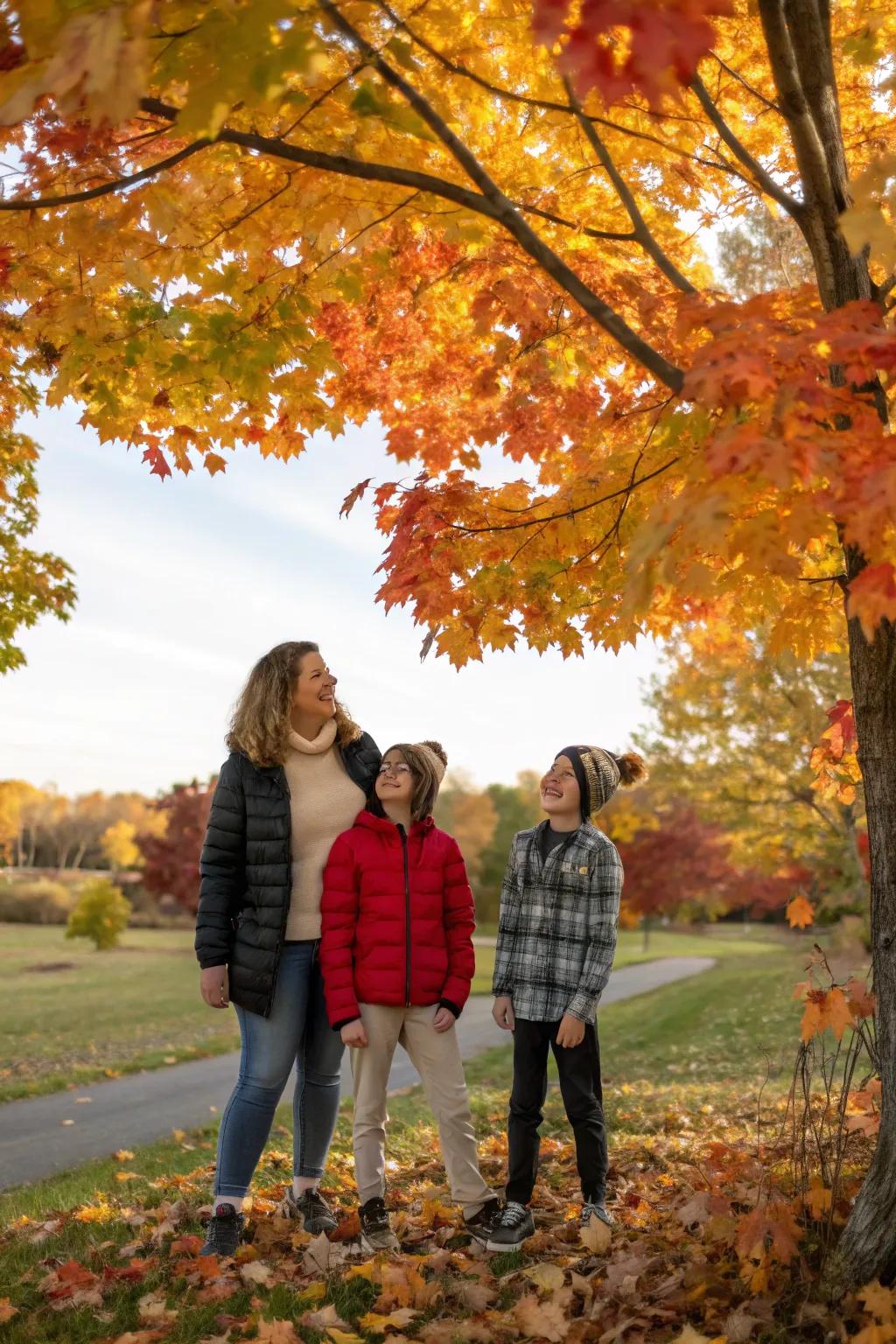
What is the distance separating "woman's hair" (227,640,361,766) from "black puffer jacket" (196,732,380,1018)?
0.09 m

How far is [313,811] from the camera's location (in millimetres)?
4137

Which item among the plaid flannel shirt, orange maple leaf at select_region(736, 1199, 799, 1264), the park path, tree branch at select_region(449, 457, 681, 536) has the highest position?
tree branch at select_region(449, 457, 681, 536)

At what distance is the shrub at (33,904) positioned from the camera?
127ft

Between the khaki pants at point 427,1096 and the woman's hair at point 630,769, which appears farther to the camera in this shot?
the woman's hair at point 630,769

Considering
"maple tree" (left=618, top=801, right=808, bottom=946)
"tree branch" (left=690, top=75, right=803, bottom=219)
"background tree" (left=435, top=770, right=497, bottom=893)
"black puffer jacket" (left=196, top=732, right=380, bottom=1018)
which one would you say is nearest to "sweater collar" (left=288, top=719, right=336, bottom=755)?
"black puffer jacket" (left=196, top=732, right=380, bottom=1018)

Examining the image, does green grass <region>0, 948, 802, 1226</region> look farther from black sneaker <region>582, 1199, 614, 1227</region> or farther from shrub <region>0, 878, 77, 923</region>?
shrub <region>0, 878, 77, 923</region>

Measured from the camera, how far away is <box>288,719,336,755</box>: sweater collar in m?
4.17

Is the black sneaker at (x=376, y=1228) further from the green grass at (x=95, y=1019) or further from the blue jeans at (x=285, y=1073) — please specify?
the green grass at (x=95, y=1019)

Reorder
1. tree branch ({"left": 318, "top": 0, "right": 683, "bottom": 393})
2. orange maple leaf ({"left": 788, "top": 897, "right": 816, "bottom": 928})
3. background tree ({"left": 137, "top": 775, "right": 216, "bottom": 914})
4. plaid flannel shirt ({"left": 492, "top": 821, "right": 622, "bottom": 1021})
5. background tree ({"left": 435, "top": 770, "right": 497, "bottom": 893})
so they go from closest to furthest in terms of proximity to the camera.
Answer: tree branch ({"left": 318, "top": 0, "right": 683, "bottom": 393}), plaid flannel shirt ({"left": 492, "top": 821, "right": 622, "bottom": 1021}), orange maple leaf ({"left": 788, "top": 897, "right": 816, "bottom": 928}), background tree ({"left": 137, "top": 775, "right": 216, "bottom": 914}), background tree ({"left": 435, "top": 770, "right": 497, "bottom": 893})

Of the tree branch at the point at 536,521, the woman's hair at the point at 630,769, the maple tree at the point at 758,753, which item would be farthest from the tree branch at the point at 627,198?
the maple tree at the point at 758,753

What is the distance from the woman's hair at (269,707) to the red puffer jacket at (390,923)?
462 mm

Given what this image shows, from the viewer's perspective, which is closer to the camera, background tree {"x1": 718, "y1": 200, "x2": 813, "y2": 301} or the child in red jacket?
the child in red jacket

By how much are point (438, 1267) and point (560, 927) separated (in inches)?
49.4

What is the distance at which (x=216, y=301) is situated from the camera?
4246mm
